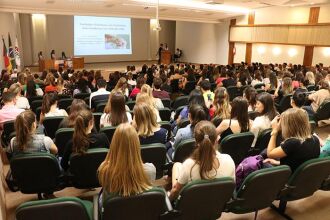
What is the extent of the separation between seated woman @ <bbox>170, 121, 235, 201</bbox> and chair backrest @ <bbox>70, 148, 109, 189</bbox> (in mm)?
844

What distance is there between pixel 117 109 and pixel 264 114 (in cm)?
192

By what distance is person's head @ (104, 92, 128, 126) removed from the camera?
3764 mm

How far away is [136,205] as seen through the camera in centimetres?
198

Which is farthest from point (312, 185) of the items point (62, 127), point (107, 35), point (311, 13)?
point (107, 35)

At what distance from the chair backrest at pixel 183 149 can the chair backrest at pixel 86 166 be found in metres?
0.80

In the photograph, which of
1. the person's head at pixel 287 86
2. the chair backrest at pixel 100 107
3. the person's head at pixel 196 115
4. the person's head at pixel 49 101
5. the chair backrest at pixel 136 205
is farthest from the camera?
the person's head at pixel 287 86

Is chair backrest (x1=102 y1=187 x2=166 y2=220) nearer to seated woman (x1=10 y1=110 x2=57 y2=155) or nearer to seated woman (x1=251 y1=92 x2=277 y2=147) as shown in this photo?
seated woman (x1=10 y1=110 x2=57 y2=155)

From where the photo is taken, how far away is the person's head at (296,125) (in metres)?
2.61

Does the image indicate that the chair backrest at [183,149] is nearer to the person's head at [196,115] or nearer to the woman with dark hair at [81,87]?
the person's head at [196,115]

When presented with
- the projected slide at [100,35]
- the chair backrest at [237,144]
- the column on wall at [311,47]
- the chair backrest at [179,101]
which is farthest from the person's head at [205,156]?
the projected slide at [100,35]

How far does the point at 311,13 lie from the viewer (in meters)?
12.1

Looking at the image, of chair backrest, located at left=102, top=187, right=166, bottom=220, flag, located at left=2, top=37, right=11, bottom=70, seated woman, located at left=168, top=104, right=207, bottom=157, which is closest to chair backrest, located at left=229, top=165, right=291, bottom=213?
chair backrest, located at left=102, top=187, right=166, bottom=220

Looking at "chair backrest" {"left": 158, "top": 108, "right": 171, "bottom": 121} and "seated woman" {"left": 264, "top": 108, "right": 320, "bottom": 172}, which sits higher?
"seated woman" {"left": 264, "top": 108, "right": 320, "bottom": 172}

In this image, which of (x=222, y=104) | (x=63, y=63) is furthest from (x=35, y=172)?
(x=63, y=63)
